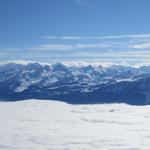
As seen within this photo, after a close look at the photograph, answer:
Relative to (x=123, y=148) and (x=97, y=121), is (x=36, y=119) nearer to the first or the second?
(x=97, y=121)

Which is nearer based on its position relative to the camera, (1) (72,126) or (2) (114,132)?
(2) (114,132)

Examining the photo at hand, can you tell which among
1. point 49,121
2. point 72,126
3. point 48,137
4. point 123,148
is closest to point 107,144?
point 123,148

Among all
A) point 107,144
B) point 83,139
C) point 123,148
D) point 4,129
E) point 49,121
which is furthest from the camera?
point 49,121

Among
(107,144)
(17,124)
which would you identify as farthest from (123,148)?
(17,124)

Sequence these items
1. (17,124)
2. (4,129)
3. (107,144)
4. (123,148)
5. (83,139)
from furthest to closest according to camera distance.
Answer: (17,124)
(4,129)
(83,139)
(107,144)
(123,148)

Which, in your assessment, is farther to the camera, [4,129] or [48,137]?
[4,129]

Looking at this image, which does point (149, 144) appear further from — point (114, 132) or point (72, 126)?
point (72, 126)

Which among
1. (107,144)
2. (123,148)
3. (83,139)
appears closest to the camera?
(123,148)

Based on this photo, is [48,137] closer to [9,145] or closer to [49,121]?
[9,145]

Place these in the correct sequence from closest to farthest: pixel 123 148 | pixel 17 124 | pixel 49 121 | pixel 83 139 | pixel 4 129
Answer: pixel 123 148, pixel 83 139, pixel 4 129, pixel 17 124, pixel 49 121
